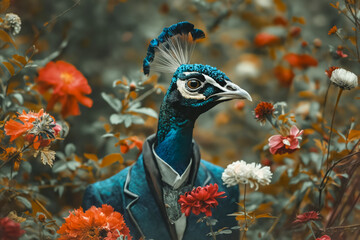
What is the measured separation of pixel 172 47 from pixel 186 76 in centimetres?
9

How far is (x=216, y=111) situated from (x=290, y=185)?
74 cm

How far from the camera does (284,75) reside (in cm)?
166

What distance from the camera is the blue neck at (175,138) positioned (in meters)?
0.92

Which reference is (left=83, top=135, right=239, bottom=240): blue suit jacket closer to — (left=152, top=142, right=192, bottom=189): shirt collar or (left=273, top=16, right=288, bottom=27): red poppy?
(left=152, top=142, right=192, bottom=189): shirt collar

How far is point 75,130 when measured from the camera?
152 cm

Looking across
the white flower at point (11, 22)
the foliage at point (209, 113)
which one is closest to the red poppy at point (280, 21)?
the foliage at point (209, 113)

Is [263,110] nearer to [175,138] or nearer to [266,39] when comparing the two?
[175,138]

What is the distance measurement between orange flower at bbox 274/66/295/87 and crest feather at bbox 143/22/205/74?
29.1 inches

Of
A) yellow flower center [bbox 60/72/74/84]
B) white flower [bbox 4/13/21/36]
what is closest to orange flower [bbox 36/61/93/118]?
yellow flower center [bbox 60/72/74/84]

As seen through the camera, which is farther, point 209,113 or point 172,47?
point 209,113

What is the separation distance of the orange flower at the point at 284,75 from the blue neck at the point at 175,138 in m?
0.78

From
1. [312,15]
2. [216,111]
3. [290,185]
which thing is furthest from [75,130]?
[312,15]

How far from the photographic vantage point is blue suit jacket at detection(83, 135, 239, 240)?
928 mm

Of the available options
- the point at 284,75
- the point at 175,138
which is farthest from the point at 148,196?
the point at 284,75
